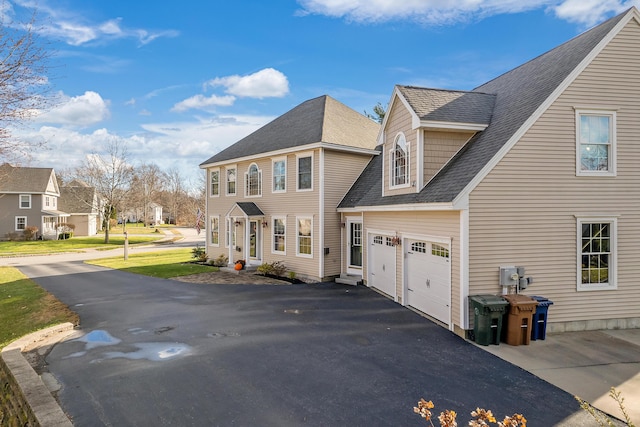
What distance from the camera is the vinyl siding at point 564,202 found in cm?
928

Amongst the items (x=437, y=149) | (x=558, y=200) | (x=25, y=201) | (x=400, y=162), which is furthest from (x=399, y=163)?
(x=25, y=201)

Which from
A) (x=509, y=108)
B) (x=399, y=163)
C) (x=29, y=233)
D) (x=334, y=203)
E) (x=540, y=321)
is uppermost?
(x=509, y=108)

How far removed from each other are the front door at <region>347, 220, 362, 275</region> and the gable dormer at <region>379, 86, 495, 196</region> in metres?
3.91

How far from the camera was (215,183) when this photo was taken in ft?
77.9

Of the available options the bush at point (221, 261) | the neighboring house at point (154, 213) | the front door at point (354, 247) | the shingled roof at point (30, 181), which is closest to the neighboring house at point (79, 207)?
the shingled roof at point (30, 181)

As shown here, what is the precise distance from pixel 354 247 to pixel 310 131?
6133mm

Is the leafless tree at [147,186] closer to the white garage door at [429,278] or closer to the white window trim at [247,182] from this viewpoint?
the white window trim at [247,182]

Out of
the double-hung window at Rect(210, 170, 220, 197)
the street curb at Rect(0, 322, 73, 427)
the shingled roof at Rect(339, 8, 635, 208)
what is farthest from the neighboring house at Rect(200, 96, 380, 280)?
the street curb at Rect(0, 322, 73, 427)

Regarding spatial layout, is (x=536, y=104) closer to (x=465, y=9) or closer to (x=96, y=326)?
(x=465, y=9)

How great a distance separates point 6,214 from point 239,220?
3801 centimetres

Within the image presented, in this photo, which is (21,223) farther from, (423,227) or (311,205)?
(423,227)

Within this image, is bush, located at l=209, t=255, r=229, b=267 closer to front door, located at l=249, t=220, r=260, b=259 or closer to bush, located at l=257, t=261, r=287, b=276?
front door, located at l=249, t=220, r=260, b=259

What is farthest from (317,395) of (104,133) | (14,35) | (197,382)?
(104,133)

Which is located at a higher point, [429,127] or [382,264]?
[429,127]
